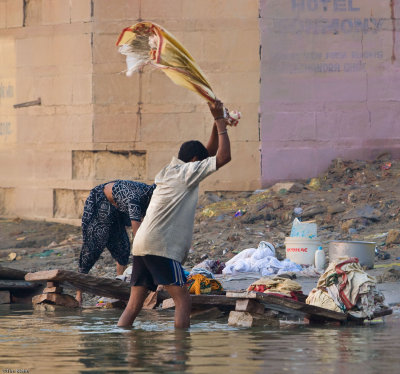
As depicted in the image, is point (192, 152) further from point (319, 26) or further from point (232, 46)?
point (319, 26)

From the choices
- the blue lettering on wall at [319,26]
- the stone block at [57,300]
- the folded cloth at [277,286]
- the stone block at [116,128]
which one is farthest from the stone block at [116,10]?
the folded cloth at [277,286]

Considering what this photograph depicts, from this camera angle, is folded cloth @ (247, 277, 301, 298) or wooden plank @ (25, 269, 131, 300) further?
wooden plank @ (25, 269, 131, 300)

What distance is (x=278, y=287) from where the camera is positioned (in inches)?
342

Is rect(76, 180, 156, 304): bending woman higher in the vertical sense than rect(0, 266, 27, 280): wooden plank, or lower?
higher

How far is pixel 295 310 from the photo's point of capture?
8.09m

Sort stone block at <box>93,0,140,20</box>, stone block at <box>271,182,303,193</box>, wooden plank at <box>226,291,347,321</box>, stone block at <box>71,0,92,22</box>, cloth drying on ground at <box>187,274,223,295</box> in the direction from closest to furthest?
1. wooden plank at <box>226,291,347,321</box>
2. cloth drying on ground at <box>187,274,223,295</box>
3. stone block at <box>271,182,303,193</box>
4. stone block at <box>93,0,140,20</box>
5. stone block at <box>71,0,92,22</box>

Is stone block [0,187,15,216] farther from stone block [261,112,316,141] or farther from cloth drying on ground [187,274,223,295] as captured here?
cloth drying on ground [187,274,223,295]

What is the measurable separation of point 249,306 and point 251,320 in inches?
5.0

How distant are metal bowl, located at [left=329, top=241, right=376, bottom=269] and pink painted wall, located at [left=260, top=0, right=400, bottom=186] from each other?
472 cm

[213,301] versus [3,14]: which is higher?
[3,14]

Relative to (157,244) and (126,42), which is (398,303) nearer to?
(157,244)

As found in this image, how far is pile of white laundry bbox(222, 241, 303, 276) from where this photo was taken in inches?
421

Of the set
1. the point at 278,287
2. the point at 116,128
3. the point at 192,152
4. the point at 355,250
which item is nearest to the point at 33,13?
the point at 116,128

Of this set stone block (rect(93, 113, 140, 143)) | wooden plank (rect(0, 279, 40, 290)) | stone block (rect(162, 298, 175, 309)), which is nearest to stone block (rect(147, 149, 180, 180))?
stone block (rect(93, 113, 140, 143))
